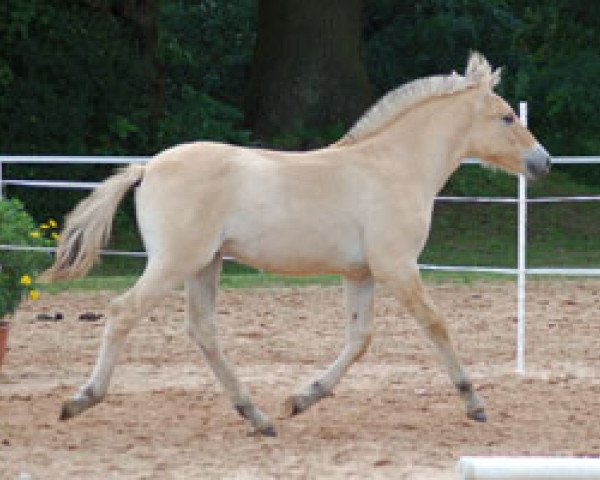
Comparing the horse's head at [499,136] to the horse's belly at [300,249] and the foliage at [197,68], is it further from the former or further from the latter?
the foliage at [197,68]

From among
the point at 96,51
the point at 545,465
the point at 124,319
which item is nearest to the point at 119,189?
the point at 124,319

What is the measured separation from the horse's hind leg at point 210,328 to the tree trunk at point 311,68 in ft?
45.0

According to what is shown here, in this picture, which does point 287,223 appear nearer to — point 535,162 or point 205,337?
point 205,337

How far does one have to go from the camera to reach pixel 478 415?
7699 mm

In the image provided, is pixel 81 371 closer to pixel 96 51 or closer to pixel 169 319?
pixel 169 319

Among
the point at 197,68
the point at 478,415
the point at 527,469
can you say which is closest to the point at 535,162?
the point at 478,415

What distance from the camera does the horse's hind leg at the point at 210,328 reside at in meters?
7.43

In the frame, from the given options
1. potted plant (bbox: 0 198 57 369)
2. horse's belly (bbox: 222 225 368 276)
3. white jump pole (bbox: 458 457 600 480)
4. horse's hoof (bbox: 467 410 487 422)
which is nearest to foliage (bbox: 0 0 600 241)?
potted plant (bbox: 0 198 57 369)

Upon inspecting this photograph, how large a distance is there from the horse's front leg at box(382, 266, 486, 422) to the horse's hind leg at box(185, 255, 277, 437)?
87 cm

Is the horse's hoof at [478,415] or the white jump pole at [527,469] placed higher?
the white jump pole at [527,469]

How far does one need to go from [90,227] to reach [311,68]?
14.1m

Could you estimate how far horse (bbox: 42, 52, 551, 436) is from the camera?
715cm

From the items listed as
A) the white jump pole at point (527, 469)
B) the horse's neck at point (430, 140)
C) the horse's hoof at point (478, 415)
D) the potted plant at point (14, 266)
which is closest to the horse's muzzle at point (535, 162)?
the horse's neck at point (430, 140)

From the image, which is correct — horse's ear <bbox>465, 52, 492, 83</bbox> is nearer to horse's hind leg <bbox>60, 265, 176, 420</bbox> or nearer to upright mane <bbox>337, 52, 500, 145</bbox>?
upright mane <bbox>337, 52, 500, 145</bbox>
